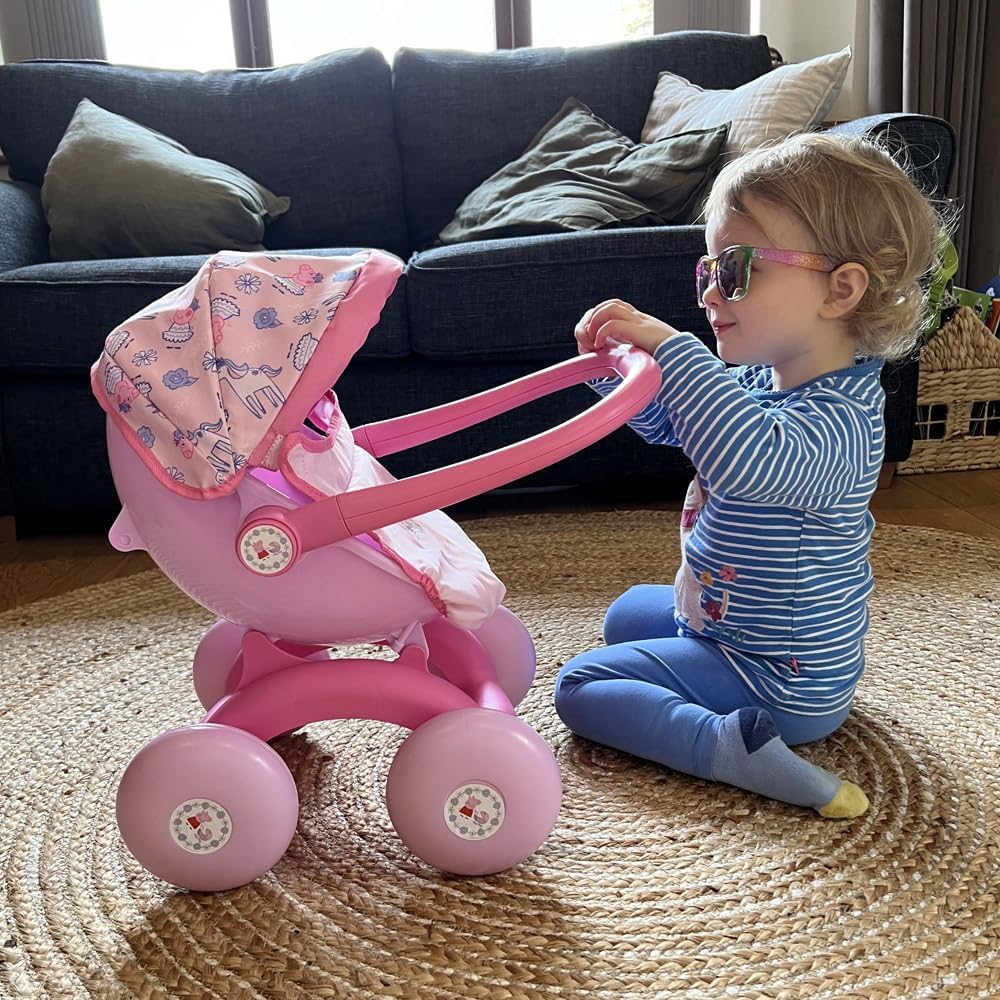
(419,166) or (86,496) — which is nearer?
(86,496)

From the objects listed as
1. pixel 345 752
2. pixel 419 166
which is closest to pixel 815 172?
pixel 345 752

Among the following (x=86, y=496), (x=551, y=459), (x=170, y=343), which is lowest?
(x=86, y=496)

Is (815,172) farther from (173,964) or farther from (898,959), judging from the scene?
(173,964)

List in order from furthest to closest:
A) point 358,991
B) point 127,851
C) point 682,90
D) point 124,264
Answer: point 682,90 → point 124,264 → point 127,851 → point 358,991

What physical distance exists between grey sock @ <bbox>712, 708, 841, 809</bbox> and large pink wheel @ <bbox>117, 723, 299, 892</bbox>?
0.42m

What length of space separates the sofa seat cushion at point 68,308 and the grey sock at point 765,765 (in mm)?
1088

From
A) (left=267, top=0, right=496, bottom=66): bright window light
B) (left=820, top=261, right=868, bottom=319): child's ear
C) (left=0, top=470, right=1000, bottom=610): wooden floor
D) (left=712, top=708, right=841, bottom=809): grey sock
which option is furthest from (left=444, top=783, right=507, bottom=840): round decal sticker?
(left=267, top=0, right=496, bottom=66): bright window light

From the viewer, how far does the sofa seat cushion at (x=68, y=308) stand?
1847mm

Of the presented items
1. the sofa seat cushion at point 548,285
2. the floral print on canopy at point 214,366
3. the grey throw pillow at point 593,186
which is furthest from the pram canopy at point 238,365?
the grey throw pillow at point 593,186

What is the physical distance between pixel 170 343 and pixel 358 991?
53 cm

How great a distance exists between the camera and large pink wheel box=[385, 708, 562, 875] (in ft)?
2.93

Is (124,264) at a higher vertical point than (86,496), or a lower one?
higher

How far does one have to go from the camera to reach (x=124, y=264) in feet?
6.28

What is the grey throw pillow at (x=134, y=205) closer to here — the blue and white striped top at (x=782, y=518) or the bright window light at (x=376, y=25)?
the bright window light at (x=376, y=25)
